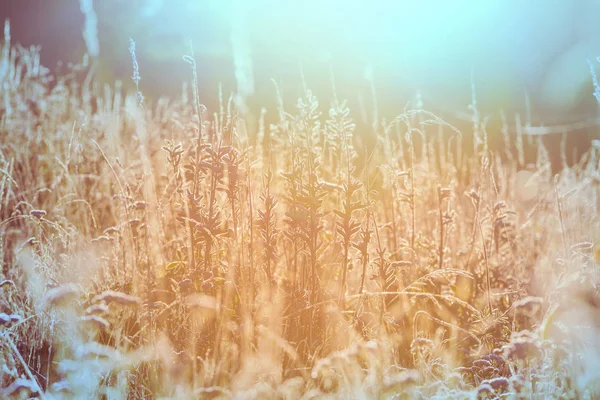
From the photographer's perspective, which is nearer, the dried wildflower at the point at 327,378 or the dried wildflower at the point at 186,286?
the dried wildflower at the point at 327,378

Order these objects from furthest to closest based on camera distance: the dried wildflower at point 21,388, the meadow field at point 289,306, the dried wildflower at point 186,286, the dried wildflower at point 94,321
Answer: the dried wildflower at point 186,286, the meadow field at point 289,306, the dried wildflower at point 94,321, the dried wildflower at point 21,388

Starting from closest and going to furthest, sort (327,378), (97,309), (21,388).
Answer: (21,388) < (97,309) < (327,378)

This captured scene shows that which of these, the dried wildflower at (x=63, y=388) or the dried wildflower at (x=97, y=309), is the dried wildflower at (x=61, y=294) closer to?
the dried wildflower at (x=97, y=309)

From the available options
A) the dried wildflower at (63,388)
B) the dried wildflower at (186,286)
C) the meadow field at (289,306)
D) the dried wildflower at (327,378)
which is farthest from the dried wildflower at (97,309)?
the dried wildflower at (327,378)

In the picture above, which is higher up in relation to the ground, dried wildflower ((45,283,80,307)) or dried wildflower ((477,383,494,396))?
dried wildflower ((45,283,80,307))

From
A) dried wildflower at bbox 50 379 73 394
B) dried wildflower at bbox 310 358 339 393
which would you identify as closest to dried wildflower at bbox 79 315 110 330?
dried wildflower at bbox 50 379 73 394

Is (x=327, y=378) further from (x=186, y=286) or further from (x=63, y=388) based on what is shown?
(x=63, y=388)

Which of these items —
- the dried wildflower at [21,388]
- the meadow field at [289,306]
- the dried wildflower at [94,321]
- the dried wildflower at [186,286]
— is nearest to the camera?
the dried wildflower at [21,388]

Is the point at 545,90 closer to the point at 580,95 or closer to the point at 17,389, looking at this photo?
the point at 580,95

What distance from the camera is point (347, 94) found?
4.42 metres

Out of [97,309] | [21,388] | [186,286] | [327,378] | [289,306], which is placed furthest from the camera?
[289,306]

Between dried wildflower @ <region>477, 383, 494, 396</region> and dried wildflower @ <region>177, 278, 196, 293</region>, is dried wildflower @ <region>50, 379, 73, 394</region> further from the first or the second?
dried wildflower @ <region>477, 383, 494, 396</region>

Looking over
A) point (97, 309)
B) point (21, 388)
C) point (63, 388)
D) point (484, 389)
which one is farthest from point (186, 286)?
point (484, 389)

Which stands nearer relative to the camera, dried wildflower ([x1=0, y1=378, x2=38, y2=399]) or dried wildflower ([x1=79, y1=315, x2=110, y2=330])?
dried wildflower ([x1=0, y1=378, x2=38, y2=399])
